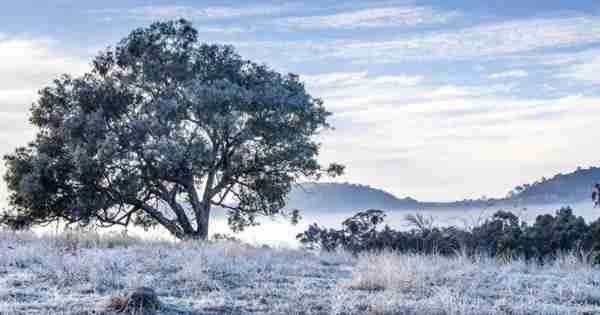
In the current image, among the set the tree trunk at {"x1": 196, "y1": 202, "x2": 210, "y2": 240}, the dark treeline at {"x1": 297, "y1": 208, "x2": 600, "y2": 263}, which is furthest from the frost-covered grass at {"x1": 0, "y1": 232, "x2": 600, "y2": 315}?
the tree trunk at {"x1": 196, "y1": 202, "x2": 210, "y2": 240}

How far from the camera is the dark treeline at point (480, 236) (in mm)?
25406

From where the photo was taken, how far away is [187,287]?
13469 millimetres

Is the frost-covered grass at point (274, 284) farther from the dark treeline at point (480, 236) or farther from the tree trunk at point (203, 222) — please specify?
the tree trunk at point (203, 222)

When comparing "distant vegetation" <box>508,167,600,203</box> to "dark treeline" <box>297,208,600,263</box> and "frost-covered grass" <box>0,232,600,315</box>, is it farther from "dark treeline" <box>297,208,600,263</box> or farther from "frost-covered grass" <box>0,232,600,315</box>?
"frost-covered grass" <box>0,232,600,315</box>

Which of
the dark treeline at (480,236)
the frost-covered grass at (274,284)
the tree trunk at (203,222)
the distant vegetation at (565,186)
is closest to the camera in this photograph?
the frost-covered grass at (274,284)

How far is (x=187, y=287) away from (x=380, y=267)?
3612mm

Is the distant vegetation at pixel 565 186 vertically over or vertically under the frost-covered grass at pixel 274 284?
over

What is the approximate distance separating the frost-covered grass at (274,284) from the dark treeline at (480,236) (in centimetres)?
656

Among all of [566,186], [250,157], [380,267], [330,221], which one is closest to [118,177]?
[250,157]

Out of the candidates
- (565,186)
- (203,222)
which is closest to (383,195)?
(565,186)

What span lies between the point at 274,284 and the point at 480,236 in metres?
14.4

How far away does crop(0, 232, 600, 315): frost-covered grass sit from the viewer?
38.9ft

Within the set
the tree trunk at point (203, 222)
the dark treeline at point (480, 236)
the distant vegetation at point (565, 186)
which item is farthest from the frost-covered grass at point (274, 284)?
the distant vegetation at point (565, 186)

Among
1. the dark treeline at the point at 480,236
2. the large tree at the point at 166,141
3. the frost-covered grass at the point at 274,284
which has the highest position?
the large tree at the point at 166,141
